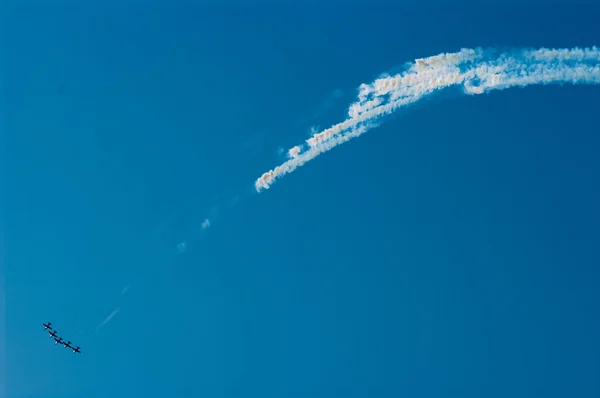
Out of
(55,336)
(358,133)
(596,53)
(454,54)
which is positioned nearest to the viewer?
(596,53)

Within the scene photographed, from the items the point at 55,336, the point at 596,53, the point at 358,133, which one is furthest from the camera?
the point at 55,336

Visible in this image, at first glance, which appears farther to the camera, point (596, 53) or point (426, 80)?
point (426, 80)

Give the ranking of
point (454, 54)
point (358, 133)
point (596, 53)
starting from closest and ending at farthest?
point (596, 53)
point (454, 54)
point (358, 133)

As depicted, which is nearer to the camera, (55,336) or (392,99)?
(392,99)

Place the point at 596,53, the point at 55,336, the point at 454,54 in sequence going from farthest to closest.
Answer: the point at 55,336 → the point at 454,54 → the point at 596,53

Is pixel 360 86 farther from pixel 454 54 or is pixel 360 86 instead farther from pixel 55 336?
pixel 55 336

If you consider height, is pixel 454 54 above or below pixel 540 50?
above

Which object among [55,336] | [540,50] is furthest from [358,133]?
[55,336]

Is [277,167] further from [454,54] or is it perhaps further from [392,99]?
[454,54]

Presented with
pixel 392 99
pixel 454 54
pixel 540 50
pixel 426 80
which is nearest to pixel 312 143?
pixel 392 99
